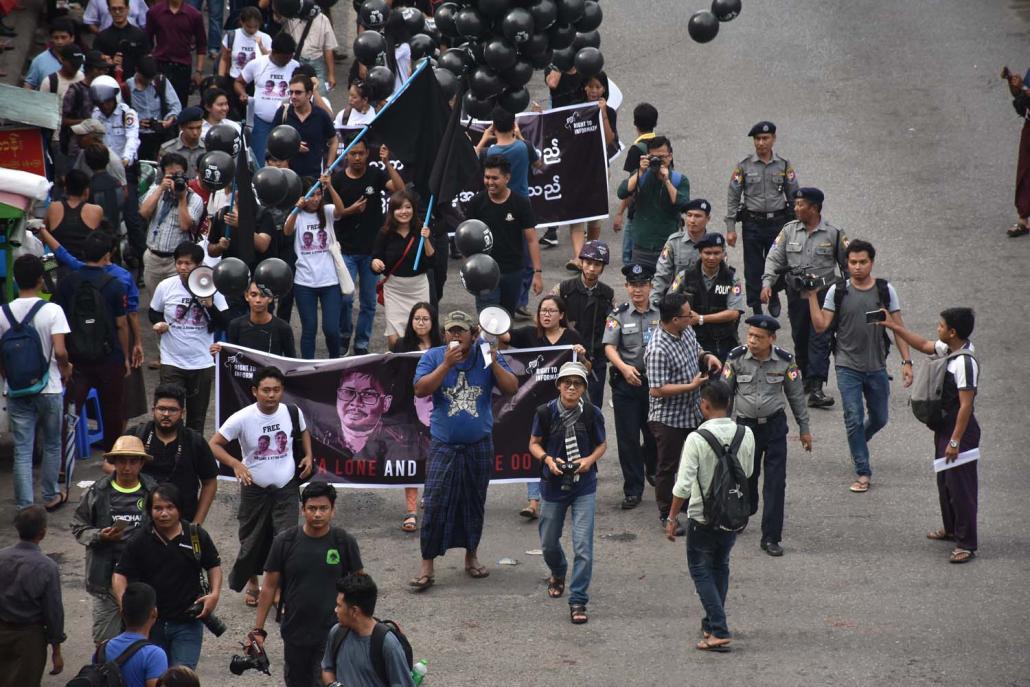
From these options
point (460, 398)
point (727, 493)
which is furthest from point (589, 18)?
point (727, 493)

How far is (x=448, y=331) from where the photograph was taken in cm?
1048

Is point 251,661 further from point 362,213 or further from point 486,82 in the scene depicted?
point 362,213

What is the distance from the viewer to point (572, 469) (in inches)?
408

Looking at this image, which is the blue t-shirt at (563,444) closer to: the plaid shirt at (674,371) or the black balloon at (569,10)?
the plaid shirt at (674,371)

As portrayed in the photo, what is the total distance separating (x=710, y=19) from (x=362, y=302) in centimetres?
467

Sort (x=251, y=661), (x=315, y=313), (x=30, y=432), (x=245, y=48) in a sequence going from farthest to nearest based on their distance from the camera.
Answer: (x=245, y=48)
(x=315, y=313)
(x=30, y=432)
(x=251, y=661)

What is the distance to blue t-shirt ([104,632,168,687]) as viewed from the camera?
25.5 feet

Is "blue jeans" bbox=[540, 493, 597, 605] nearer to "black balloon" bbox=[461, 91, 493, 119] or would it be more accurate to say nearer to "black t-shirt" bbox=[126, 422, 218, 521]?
"black t-shirt" bbox=[126, 422, 218, 521]

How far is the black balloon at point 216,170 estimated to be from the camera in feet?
41.8

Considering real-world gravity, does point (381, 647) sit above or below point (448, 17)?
below

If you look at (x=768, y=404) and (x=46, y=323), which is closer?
(x=768, y=404)

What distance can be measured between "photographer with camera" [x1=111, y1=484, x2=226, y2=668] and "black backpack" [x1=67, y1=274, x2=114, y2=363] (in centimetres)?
365

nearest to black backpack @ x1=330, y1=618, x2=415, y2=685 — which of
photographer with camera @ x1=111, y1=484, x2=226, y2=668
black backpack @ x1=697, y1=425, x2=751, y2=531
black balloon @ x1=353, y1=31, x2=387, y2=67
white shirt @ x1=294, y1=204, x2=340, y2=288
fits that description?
photographer with camera @ x1=111, y1=484, x2=226, y2=668

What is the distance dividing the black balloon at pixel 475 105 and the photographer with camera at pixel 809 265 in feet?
9.01
